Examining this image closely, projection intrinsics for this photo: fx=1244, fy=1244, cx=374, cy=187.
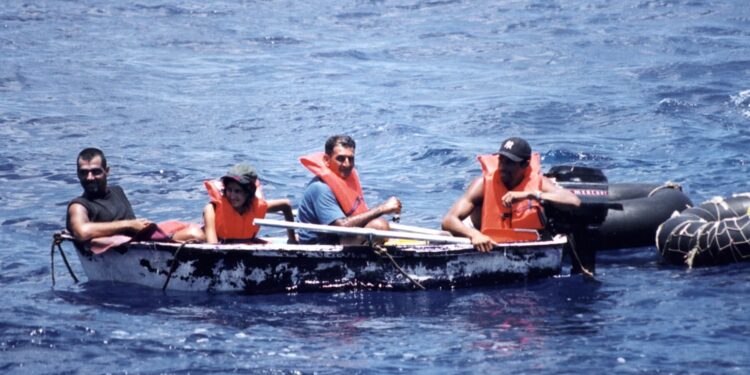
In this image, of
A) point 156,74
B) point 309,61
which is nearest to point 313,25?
point 309,61

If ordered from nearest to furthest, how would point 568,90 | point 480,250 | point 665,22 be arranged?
point 480,250 → point 568,90 → point 665,22

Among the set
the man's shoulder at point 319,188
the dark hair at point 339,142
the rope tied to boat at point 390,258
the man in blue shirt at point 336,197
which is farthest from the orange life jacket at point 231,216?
the rope tied to boat at point 390,258

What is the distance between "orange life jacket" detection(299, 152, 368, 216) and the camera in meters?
13.5

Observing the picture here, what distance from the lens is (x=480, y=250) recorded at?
13000 millimetres

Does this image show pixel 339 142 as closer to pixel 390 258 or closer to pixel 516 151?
pixel 390 258

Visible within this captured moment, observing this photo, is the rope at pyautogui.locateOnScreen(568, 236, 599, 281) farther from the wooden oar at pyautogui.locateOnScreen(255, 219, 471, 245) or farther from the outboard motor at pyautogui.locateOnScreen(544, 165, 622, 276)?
the wooden oar at pyautogui.locateOnScreen(255, 219, 471, 245)

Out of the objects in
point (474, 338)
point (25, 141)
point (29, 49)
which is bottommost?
point (474, 338)

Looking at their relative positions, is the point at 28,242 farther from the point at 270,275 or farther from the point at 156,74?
the point at 156,74

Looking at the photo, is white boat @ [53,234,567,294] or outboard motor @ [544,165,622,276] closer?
white boat @ [53,234,567,294]

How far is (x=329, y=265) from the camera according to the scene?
13.1 metres

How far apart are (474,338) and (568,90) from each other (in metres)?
16.1

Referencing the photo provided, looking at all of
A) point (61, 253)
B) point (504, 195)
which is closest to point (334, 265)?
point (504, 195)

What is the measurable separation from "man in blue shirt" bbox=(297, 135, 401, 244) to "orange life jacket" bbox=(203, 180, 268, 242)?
50cm

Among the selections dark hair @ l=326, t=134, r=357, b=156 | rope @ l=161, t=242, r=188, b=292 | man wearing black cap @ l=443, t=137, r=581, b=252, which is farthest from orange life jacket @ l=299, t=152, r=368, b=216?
rope @ l=161, t=242, r=188, b=292
